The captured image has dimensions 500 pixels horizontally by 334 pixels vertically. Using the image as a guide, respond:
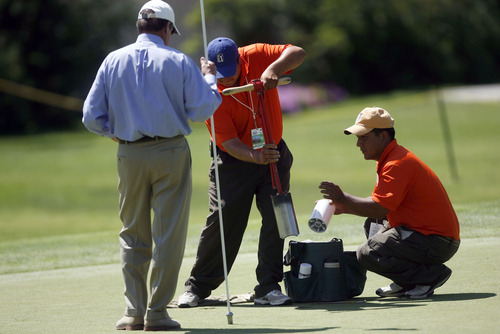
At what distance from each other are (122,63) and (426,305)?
8.09 ft

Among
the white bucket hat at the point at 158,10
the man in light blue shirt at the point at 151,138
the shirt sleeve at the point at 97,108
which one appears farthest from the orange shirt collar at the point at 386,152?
the shirt sleeve at the point at 97,108

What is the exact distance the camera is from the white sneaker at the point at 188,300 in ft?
21.0

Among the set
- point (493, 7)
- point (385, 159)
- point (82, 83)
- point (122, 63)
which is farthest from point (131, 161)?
point (493, 7)

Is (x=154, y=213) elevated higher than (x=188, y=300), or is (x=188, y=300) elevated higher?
(x=154, y=213)

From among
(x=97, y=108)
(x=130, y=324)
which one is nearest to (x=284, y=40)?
Result: (x=97, y=108)

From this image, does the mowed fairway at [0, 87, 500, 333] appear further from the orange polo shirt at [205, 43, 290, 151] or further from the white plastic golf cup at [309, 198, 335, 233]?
the orange polo shirt at [205, 43, 290, 151]

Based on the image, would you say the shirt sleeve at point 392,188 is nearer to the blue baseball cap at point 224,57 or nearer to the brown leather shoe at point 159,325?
the blue baseball cap at point 224,57

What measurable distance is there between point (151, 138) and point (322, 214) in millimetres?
1326

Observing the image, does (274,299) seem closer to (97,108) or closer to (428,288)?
(428,288)

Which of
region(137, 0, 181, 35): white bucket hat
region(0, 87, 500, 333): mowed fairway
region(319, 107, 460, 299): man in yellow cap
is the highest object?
region(137, 0, 181, 35): white bucket hat

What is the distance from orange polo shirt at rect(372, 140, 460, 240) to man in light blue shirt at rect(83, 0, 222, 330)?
4.49 ft

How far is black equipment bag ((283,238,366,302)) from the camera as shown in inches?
243

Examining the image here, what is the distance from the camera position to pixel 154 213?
538cm

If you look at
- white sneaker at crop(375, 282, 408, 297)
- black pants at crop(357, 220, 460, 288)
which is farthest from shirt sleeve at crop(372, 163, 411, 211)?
white sneaker at crop(375, 282, 408, 297)
